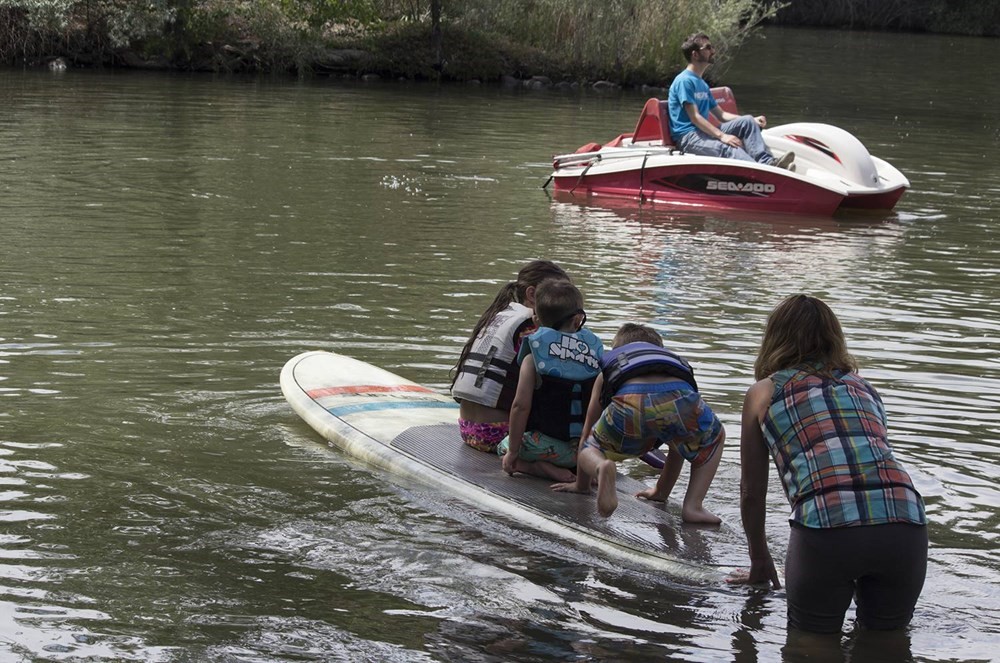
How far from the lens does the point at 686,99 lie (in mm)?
13477

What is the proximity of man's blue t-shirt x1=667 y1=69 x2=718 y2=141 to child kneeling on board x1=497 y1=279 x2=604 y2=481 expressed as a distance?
26.8 ft

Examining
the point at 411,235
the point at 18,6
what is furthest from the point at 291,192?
the point at 18,6

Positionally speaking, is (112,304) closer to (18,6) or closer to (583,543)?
(583,543)

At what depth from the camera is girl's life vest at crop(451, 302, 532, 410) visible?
5.84 m

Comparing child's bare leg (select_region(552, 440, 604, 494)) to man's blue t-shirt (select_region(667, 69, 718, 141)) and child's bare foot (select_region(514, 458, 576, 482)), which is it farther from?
man's blue t-shirt (select_region(667, 69, 718, 141))

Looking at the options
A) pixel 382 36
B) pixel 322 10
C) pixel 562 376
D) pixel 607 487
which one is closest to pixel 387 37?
pixel 382 36

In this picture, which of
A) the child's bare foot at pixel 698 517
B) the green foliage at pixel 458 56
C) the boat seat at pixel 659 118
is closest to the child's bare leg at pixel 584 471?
the child's bare foot at pixel 698 517

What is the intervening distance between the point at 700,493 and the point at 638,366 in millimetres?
573

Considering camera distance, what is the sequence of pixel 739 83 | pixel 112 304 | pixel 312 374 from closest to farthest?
pixel 312 374 < pixel 112 304 < pixel 739 83

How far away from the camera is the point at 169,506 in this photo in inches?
218

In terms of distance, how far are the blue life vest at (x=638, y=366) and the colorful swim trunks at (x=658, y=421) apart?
0.13 ft

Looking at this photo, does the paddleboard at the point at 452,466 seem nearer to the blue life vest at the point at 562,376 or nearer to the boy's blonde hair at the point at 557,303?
the blue life vest at the point at 562,376

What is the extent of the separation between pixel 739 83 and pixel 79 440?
27.2 metres

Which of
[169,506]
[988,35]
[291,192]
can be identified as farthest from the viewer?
[988,35]
